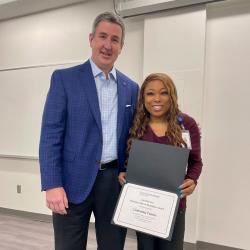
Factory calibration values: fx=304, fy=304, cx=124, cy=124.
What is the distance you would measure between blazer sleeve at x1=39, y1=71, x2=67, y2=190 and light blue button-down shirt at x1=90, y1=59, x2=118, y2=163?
7.5 inches

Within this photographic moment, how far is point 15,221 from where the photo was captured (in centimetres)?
375

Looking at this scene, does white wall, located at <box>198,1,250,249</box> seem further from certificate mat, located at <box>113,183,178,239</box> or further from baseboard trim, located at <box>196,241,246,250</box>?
certificate mat, located at <box>113,183,178,239</box>

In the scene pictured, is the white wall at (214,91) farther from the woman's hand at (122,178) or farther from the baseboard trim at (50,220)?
the woman's hand at (122,178)

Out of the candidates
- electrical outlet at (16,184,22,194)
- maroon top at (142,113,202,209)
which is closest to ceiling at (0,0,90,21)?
electrical outlet at (16,184,22,194)

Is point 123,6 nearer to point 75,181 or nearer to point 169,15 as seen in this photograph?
point 169,15

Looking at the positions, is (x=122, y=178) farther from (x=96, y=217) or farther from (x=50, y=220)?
(x=50, y=220)

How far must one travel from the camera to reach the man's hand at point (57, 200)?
1.34 meters

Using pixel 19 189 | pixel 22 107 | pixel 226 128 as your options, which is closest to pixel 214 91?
pixel 226 128

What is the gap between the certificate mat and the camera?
1277 millimetres

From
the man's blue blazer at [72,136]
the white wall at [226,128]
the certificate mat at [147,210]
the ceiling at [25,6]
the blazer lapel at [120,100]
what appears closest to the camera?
the certificate mat at [147,210]

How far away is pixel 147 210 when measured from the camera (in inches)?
51.5

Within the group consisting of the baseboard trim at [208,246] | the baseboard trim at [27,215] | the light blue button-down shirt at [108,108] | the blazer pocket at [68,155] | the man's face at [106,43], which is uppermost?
the man's face at [106,43]

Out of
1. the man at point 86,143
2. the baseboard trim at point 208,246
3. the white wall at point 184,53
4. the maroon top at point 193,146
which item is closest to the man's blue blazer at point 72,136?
the man at point 86,143

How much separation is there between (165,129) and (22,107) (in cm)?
287
